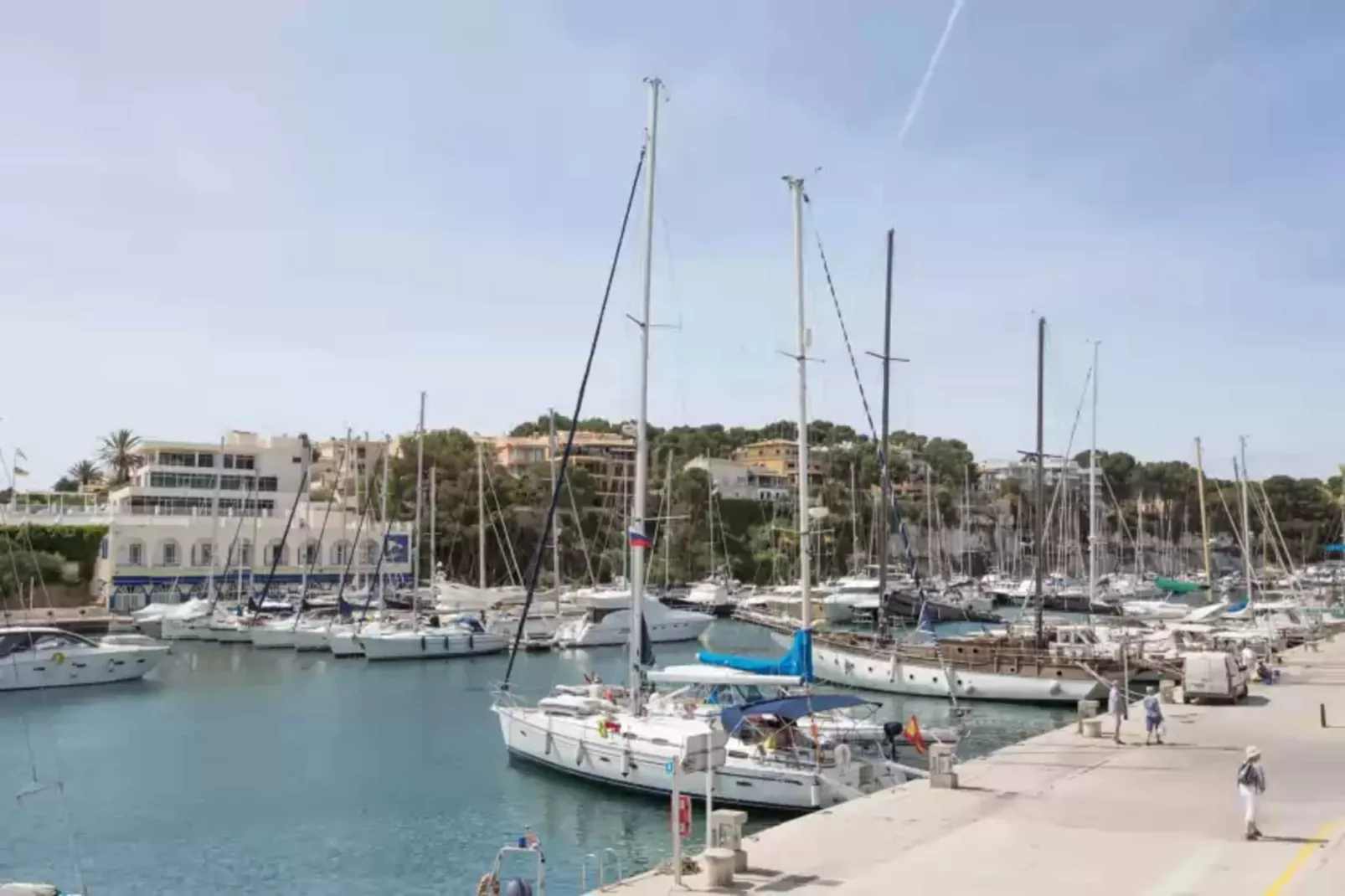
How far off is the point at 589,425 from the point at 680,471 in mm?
48557

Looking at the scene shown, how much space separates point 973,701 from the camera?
42.8 m

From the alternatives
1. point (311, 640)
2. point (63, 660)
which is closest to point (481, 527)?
point (311, 640)

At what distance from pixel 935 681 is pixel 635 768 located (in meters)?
20.4

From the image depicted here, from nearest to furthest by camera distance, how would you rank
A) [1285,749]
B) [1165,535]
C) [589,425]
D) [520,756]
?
[1285,749]
[520,756]
[1165,535]
[589,425]

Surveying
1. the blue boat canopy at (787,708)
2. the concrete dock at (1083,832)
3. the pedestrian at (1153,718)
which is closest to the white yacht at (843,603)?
the pedestrian at (1153,718)

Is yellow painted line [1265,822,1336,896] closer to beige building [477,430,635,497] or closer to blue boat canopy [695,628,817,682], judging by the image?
blue boat canopy [695,628,817,682]

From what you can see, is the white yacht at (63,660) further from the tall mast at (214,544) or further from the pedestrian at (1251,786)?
the pedestrian at (1251,786)

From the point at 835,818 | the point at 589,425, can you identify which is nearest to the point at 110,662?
the point at 835,818

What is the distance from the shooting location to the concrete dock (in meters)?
14.6

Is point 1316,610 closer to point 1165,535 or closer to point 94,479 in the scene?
point 1165,535

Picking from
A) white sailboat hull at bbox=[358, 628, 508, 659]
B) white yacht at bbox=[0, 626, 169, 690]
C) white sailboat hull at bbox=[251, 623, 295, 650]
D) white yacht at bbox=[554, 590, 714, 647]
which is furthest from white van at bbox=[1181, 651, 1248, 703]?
white sailboat hull at bbox=[251, 623, 295, 650]

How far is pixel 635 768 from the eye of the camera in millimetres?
26578

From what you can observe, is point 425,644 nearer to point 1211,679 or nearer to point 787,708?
point 787,708

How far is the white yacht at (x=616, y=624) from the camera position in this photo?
64.8m
